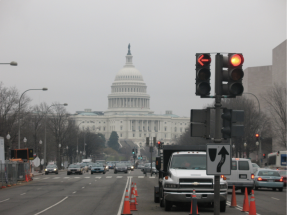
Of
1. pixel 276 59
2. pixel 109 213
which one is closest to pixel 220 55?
pixel 109 213

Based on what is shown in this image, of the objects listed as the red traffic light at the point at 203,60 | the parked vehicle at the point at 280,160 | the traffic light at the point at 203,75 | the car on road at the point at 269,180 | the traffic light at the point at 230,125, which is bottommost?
the car on road at the point at 269,180

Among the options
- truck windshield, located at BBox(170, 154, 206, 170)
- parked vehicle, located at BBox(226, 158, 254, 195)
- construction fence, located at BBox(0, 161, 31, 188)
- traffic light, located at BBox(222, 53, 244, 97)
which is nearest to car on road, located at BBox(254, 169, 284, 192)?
parked vehicle, located at BBox(226, 158, 254, 195)

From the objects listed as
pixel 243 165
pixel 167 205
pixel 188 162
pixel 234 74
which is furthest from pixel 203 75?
pixel 243 165

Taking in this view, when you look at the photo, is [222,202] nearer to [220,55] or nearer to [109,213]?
[109,213]

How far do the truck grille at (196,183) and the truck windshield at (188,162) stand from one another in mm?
985

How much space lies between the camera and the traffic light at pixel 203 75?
11039mm

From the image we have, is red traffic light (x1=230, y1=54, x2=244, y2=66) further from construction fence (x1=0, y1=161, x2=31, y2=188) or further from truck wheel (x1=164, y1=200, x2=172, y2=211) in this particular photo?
construction fence (x1=0, y1=161, x2=31, y2=188)

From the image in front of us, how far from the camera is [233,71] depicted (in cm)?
1101

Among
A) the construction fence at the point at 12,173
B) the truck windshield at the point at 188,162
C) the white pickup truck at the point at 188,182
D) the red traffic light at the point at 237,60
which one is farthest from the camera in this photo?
the construction fence at the point at 12,173

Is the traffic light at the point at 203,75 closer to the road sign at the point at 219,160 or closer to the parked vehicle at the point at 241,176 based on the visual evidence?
the road sign at the point at 219,160

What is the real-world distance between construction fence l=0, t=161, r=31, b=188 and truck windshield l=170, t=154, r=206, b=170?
18.6m

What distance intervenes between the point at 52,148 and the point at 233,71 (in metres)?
86.9

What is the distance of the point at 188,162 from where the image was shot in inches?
714

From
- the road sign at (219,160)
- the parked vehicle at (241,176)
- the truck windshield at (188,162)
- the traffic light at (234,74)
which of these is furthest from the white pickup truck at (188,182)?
the parked vehicle at (241,176)
